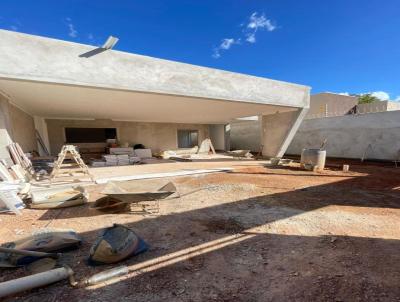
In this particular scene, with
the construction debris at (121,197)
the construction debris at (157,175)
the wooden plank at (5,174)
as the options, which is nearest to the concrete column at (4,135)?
the wooden plank at (5,174)

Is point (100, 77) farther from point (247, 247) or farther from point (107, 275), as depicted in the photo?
point (247, 247)

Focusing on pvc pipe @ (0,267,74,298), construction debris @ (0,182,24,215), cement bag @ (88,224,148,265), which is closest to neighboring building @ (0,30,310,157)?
construction debris @ (0,182,24,215)

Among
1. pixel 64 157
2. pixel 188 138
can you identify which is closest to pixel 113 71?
pixel 64 157

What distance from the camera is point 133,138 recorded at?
51.5 feet

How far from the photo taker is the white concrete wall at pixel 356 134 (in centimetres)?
1078

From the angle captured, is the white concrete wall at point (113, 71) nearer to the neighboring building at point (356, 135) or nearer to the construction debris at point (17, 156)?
the construction debris at point (17, 156)

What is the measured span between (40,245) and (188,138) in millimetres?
16680

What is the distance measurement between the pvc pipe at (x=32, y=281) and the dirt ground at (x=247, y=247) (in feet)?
0.32

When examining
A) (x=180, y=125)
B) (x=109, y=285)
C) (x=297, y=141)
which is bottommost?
(x=109, y=285)

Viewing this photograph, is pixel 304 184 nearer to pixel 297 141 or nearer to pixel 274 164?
pixel 274 164

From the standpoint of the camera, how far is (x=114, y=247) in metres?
2.51

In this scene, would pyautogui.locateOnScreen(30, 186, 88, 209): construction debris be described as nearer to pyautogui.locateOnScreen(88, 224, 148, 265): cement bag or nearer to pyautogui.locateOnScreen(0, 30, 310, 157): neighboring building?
pyautogui.locateOnScreen(0, 30, 310, 157): neighboring building

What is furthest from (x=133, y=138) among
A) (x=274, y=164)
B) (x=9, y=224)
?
(x=9, y=224)

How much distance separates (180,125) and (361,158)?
509 inches
